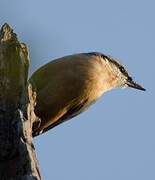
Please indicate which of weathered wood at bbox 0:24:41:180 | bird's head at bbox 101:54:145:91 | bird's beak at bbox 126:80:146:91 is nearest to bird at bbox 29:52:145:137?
bird's head at bbox 101:54:145:91

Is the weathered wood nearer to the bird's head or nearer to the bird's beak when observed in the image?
the bird's head

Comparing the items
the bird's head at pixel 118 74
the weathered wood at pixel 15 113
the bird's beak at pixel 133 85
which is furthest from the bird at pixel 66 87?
the bird's beak at pixel 133 85

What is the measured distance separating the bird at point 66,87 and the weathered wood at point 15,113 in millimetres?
664

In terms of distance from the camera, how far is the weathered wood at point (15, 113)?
3.06 meters

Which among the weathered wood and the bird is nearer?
the weathered wood

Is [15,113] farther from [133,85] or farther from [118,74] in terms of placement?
[133,85]

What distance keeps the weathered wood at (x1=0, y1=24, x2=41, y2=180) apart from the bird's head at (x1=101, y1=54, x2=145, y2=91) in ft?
6.08

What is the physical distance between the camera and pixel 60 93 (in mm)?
4570

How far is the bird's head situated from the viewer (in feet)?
18.2

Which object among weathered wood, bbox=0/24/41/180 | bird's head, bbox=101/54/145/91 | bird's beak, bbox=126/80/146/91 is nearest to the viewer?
weathered wood, bbox=0/24/41/180

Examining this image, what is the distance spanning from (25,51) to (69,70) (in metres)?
0.92

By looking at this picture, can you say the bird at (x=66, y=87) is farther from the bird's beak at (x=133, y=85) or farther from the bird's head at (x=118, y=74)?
the bird's beak at (x=133, y=85)

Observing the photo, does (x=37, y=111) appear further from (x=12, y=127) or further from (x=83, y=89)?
(x=12, y=127)

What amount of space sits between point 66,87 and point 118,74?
4.71 feet
